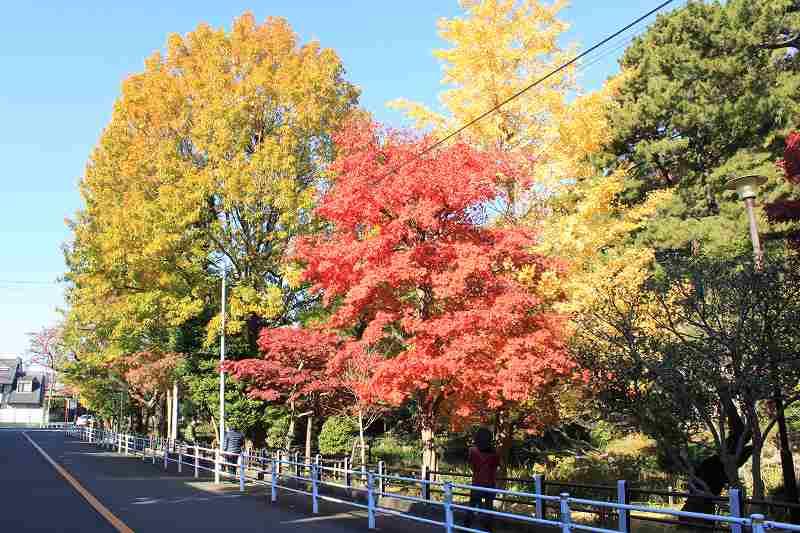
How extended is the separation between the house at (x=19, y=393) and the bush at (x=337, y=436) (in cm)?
9522

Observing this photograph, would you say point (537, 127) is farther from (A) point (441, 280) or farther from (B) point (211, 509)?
(B) point (211, 509)

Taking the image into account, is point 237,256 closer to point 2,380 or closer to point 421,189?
point 421,189

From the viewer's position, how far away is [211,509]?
1488cm

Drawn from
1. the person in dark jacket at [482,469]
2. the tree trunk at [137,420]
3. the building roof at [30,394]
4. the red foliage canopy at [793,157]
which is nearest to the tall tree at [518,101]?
the red foliage canopy at [793,157]

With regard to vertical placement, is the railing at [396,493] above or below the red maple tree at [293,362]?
below

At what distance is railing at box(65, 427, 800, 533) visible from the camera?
8.32 m

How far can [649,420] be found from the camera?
13.3 metres

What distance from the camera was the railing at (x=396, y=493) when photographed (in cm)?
832

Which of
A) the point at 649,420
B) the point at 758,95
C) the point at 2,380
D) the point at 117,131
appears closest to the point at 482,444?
the point at 649,420

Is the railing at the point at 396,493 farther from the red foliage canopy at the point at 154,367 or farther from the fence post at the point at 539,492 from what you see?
the red foliage canopy at the point at 154,367

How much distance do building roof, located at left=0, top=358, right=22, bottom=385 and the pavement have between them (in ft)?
348

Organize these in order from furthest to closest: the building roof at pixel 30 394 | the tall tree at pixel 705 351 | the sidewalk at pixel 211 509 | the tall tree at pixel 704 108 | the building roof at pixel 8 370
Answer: the building roof at pixel 8 370 → the building roof at pixel 30 394 → the tall tree at pixel 704 108 → the sidewalk at pixel 211 509 → the tall tree at pixel 705 351

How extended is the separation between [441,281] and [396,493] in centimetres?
488

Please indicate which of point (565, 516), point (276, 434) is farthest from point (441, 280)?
point (276, 434)
